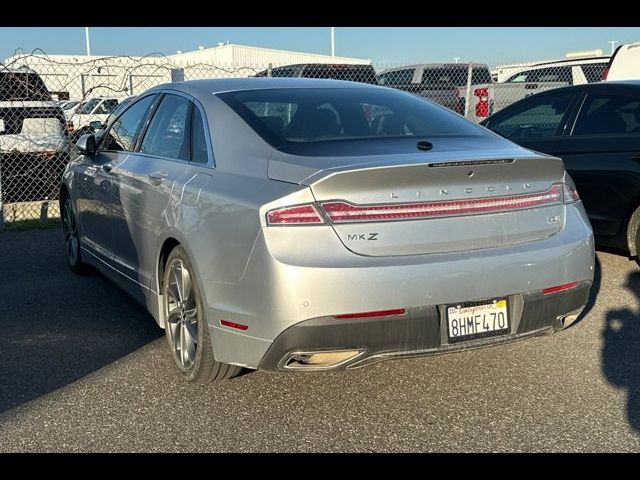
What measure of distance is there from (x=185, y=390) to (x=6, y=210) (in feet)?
20.5

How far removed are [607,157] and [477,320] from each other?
10.7ft

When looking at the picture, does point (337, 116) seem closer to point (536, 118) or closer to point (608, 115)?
point (608, 115)

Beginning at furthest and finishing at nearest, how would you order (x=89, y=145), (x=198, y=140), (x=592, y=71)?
(x=592, y=71), (x=89, y=145), (x=198, y=140)

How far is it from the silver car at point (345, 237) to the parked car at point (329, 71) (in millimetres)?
9003

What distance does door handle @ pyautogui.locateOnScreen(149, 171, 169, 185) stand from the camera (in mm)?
4062

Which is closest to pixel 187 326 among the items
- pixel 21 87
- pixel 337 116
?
pixel 337 116

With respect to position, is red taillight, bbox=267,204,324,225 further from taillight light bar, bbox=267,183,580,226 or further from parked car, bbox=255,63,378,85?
parked car, bbox=255,63,378,85

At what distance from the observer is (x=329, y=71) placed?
1316 cm

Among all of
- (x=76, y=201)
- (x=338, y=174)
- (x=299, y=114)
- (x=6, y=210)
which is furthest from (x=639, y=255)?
(x=6, y=210)

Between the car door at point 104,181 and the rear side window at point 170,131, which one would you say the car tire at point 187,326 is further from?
the car door at point 104,181

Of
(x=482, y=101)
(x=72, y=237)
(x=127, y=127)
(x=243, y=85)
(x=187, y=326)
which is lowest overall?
(x=72, y=237)

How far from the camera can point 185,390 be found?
12.3 feet

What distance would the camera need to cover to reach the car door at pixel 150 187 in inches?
157

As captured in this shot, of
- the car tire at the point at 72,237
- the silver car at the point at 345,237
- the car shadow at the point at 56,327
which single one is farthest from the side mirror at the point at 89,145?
the silver car at the point at 345,237
